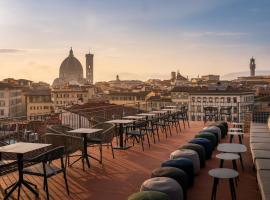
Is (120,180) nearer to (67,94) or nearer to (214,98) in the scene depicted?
(214,98)

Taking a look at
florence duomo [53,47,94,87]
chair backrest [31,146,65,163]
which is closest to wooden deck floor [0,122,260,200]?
chair backrest [31,146,65,163]

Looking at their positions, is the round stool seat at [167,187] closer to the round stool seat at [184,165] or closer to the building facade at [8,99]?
the round stool seat at [184,165]

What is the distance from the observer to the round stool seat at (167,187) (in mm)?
5732

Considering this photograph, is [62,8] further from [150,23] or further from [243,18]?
[243,18]

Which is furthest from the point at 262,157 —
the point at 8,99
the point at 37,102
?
the point at 37,102

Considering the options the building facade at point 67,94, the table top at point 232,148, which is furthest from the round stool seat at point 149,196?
the building facade at point 67,94

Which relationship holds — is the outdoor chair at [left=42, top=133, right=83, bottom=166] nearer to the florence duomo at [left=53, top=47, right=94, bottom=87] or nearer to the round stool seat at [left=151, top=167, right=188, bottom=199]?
the round stool seat at [left=151, top=167, right=188, bottom=199]

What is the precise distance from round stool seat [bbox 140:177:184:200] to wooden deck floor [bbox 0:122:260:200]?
2.94ft

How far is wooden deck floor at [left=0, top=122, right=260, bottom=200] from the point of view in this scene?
6812 mm

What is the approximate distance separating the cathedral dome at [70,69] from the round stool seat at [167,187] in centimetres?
14944

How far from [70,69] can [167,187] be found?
498 feet

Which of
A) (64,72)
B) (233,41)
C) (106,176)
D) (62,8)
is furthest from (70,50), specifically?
(106,176)

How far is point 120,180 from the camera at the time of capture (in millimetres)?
7762

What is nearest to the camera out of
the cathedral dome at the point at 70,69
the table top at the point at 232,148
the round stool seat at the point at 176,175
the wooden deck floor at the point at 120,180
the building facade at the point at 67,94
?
the round stool seat at the point at 176,175
